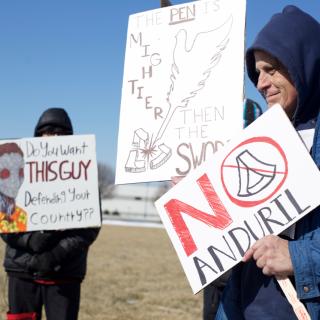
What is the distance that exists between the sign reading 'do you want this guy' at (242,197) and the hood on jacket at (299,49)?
5.0 inches

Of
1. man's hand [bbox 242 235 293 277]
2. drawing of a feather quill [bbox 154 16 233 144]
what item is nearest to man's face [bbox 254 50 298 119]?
drawing of a feather quill [bbox 154 16 233 144]

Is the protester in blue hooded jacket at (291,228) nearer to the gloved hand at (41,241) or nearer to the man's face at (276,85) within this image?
the man's face at (276,85)

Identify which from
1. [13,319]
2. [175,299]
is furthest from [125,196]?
[13,319]

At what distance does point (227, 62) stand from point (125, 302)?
6009 millimetres

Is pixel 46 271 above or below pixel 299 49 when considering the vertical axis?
below

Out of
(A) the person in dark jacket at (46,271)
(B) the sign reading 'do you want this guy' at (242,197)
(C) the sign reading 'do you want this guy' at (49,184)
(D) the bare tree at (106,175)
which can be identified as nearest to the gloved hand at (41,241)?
(A) the person in dark jacket at (46,271)

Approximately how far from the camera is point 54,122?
12.5 feet

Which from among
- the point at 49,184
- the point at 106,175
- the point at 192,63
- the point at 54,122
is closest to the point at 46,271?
the point at 49,184

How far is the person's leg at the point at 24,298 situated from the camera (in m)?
3.61

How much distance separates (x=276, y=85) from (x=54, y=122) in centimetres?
224

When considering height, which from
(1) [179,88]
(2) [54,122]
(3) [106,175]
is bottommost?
(1) [179,88]

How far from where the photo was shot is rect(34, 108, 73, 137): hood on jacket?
3.81 meters

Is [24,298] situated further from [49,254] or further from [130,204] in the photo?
[130,204]

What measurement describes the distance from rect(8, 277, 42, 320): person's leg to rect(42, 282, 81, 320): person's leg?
0.23ft
